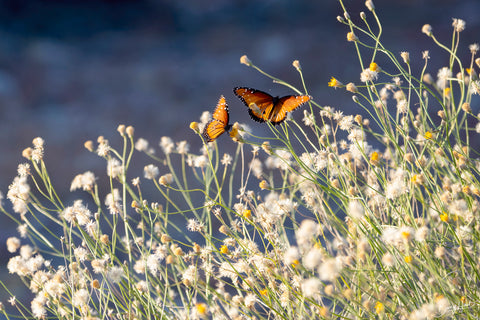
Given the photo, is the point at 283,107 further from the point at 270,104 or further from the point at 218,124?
the point at 218,124

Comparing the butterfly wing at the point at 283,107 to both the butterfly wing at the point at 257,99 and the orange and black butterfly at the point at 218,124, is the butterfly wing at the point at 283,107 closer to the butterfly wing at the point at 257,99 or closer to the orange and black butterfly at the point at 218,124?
the butterfly wing at the point at 257,99

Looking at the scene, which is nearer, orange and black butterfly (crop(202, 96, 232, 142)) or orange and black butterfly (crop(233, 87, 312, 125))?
orange and black butterfly (crop(233, 87, 312, 125))

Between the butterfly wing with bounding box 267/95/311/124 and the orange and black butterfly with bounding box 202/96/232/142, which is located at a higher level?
the orange and black butterfly with bounding box 202/96/232/142

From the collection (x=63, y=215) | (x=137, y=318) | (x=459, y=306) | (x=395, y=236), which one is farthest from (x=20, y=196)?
(x=459, y=306)

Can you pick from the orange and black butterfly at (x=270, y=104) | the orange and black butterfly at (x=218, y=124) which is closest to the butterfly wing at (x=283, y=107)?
the orange and black butterfly at (x=270, y=104)

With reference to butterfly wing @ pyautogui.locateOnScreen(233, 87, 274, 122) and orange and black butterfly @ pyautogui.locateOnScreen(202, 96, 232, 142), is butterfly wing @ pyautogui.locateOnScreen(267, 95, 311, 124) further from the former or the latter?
orange and black butterfly @ pyautogui.locateOnScreen(202, 96, 232, 142)

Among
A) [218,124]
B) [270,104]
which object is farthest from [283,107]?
[218,124]

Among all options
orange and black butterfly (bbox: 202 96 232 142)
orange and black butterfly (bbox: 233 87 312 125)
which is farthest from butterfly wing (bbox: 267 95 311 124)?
orange and black butterfly (bbox: 202 96 232 142)
